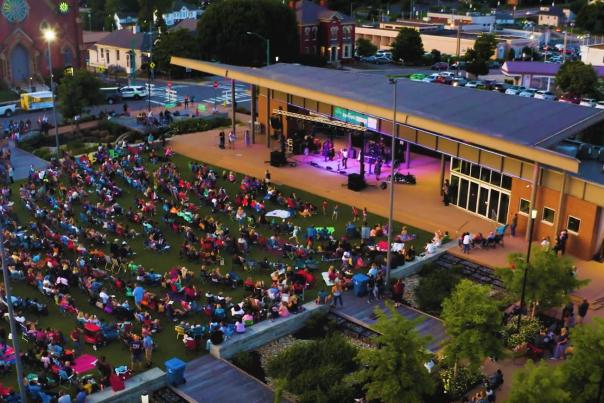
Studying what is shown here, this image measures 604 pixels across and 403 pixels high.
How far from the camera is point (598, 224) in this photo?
31.2m

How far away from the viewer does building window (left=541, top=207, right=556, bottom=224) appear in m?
32.8

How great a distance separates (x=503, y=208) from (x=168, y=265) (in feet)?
55.5

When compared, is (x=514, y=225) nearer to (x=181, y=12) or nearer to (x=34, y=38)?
(x=34, y=38)

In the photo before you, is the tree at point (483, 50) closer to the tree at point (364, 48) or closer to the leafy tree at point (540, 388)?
the tree at point (364, 48)

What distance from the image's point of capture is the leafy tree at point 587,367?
18953 mm

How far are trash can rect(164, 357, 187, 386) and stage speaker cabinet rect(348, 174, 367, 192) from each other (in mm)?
20794

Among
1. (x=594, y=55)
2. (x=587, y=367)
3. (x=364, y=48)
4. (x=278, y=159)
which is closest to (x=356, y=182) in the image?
(x=278, y=159)

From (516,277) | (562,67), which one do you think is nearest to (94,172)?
(516,277)

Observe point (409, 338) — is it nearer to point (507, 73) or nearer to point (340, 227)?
point (340, 227)

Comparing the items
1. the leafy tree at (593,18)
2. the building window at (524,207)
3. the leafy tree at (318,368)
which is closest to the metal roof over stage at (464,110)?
the building window at (524,207)

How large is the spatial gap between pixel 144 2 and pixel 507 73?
3693 inches

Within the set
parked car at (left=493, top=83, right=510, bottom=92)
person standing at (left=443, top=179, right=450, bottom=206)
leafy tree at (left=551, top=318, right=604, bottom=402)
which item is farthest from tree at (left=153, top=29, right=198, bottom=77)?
leafy tree at (left=551, top=318, right=604, bottom=402)

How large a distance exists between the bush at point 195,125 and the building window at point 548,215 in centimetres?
3226

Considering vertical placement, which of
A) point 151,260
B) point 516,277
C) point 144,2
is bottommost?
point 151,260
